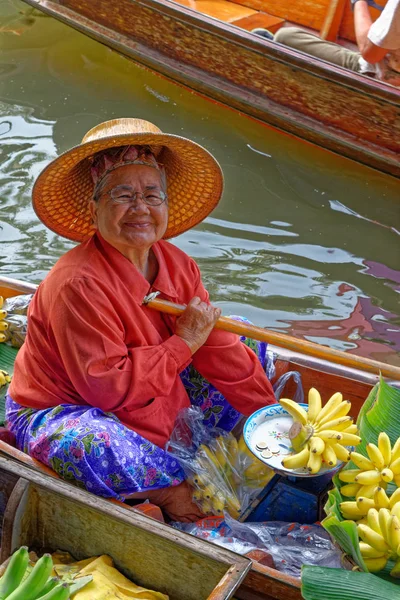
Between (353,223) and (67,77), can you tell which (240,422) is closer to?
(353,223)

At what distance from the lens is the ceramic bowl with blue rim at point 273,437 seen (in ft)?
8.23

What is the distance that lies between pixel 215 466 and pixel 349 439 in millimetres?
584

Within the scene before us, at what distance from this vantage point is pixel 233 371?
2.97 metres

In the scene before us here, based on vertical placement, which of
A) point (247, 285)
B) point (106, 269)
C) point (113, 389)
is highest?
point (106, 269)

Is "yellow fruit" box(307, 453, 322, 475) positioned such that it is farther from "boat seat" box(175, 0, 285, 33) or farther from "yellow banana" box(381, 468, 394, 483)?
"boat seat" box(175, 0, 285, 33)

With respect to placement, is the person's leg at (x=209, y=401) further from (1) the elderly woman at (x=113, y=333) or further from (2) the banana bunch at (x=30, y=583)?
(2) the banana bunch at (x=30, y=583)

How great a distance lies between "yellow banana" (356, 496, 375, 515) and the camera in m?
2.13

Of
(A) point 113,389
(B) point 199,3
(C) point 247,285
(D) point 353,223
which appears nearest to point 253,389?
(A) point 113,389

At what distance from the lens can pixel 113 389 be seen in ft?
8.34

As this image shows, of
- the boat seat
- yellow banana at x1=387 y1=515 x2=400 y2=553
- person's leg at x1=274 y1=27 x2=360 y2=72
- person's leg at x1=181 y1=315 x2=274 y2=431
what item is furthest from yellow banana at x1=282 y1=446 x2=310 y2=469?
the boat seat

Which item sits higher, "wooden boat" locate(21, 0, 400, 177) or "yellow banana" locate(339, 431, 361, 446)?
"wooden boat" locate(21, 0, 400, 177)

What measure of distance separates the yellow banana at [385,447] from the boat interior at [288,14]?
16.6 ft

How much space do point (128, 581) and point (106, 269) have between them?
3.32ft

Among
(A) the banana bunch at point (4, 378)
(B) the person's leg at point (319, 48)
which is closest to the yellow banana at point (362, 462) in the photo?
(A) the banana bunch at point (4, 378)
